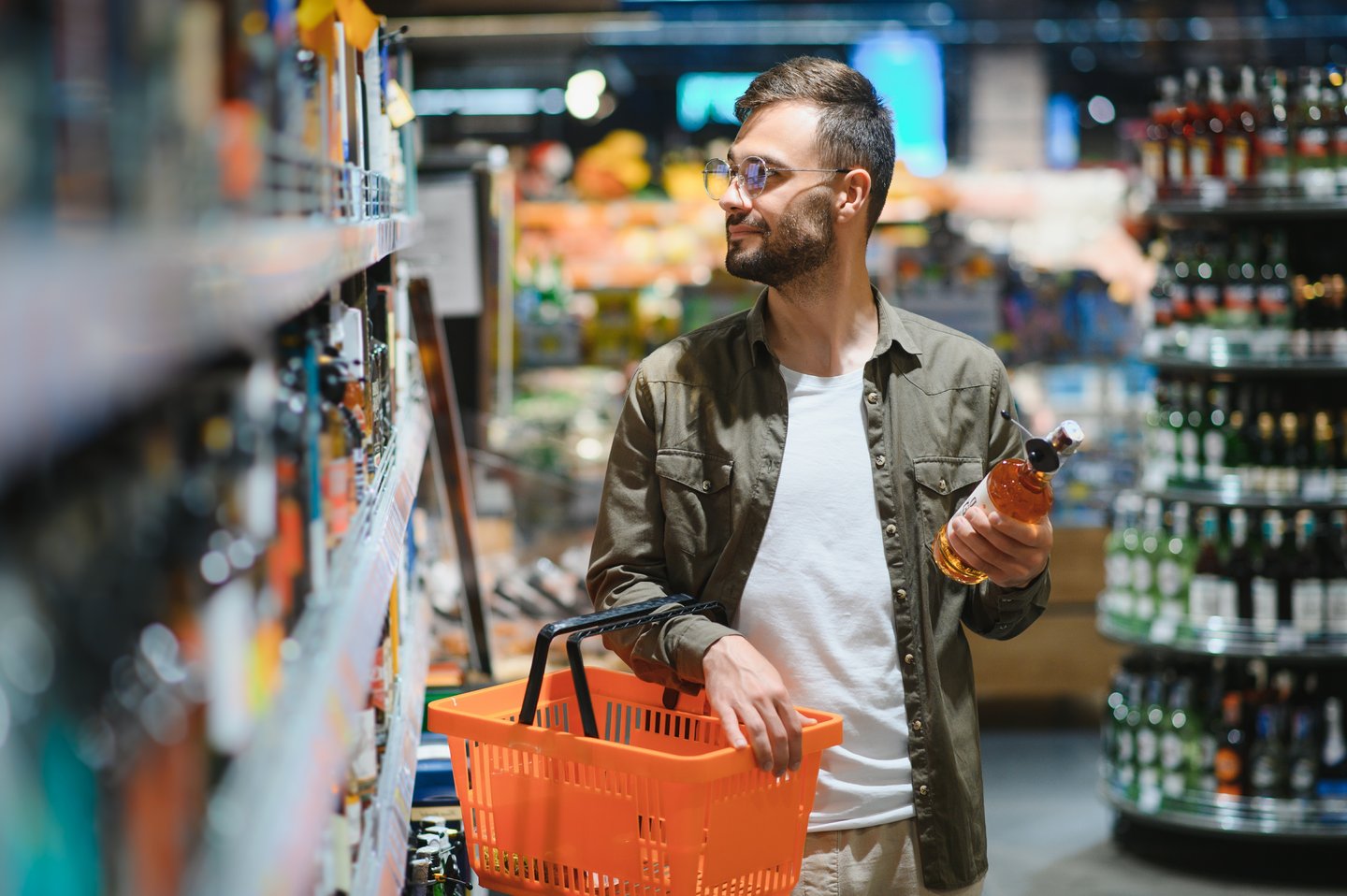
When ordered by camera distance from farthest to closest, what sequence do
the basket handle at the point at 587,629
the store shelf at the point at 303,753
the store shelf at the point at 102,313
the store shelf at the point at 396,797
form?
the basket handle at the point at 587,629, the store shelf at the point at 396,797, the store shelf at the point at 303,753, the store shelf at the point at 102,313

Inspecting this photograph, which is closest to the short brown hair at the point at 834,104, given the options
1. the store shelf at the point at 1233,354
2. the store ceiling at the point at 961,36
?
the store shelf at the point at 1233,354

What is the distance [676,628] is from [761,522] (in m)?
0.30

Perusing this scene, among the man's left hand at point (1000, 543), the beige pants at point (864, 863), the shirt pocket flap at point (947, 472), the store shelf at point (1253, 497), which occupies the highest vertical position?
the shirt pocket flap at point (947, 472)

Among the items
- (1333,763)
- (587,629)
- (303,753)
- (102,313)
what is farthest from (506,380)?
(102,313)

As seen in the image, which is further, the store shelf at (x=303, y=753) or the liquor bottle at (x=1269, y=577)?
the liquor bottle at (x=1269, y=577)

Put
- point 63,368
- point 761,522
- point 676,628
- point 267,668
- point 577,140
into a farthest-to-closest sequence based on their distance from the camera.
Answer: point 577,140, point 761,522, point 676,628, point 267,668, point 63,368

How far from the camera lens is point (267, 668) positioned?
880 mm

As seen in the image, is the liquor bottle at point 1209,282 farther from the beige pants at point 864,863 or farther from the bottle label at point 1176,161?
the beige pants at point 864,863

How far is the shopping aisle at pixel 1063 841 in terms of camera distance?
4664mm

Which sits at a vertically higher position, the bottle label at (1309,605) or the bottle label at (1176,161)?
the bottle label at (1176,161)

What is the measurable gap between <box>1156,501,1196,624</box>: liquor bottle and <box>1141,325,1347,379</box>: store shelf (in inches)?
19.5

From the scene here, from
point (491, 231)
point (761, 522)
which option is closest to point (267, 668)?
point (761, 522)

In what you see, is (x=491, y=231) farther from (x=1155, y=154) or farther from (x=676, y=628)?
(x=676, y=628)

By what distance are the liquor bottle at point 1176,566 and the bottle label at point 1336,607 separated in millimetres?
433
